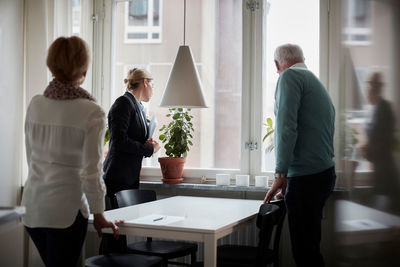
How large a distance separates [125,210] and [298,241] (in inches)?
36.9

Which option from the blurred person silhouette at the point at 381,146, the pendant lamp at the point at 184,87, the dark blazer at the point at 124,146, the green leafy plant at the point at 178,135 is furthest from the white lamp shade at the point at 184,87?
the blurred person silhouette at the point at 381,146

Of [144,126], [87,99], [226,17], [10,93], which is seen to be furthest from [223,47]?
[87,99]

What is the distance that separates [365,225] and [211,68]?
2.56m

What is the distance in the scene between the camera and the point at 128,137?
329 cm

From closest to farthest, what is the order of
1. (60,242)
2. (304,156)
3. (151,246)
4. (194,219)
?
(60,242), (194,219), (304,156), (151,246)

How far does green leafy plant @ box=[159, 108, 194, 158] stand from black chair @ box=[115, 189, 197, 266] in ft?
1.92

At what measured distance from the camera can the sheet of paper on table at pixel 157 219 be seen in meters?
2.21

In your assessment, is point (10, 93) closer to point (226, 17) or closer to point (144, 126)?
point (144, 126)

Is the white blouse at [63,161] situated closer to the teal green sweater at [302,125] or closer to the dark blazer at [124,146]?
the teal green sweater at [302,125]

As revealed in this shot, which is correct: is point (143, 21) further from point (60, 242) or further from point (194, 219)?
point (60, 242)

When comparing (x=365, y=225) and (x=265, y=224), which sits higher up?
(x=365, y=225)

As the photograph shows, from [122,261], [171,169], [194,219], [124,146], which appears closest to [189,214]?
[194,219]

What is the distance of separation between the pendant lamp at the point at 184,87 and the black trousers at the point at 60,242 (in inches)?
58.5

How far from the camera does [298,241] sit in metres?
2.47
